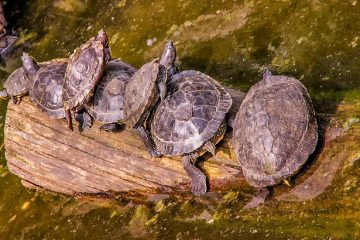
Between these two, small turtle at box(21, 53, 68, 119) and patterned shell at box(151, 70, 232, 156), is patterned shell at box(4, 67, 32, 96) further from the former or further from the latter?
patterned shell at box(151, 70, 232, 156)

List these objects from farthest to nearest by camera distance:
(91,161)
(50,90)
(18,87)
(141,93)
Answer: (18,87) → (50,90) → (91,161) → (141,93)

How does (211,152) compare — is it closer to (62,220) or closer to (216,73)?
(216,73)

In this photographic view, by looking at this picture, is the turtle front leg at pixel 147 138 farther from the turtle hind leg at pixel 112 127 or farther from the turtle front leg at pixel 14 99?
the turtle front leg at pixel 14 99

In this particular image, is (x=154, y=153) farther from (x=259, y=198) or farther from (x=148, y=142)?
(x=259, y=198)

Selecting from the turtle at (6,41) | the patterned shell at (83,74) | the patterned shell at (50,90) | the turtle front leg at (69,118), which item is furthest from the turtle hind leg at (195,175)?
the turtle at (6,41)

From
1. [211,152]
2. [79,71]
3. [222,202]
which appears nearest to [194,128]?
[211,152]

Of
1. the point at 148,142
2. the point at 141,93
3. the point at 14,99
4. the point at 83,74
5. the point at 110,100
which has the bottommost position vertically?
the point at 148,142

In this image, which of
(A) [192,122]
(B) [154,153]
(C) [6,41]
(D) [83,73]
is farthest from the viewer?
(C) [6,41]

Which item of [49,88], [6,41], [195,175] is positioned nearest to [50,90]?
[49,88]
